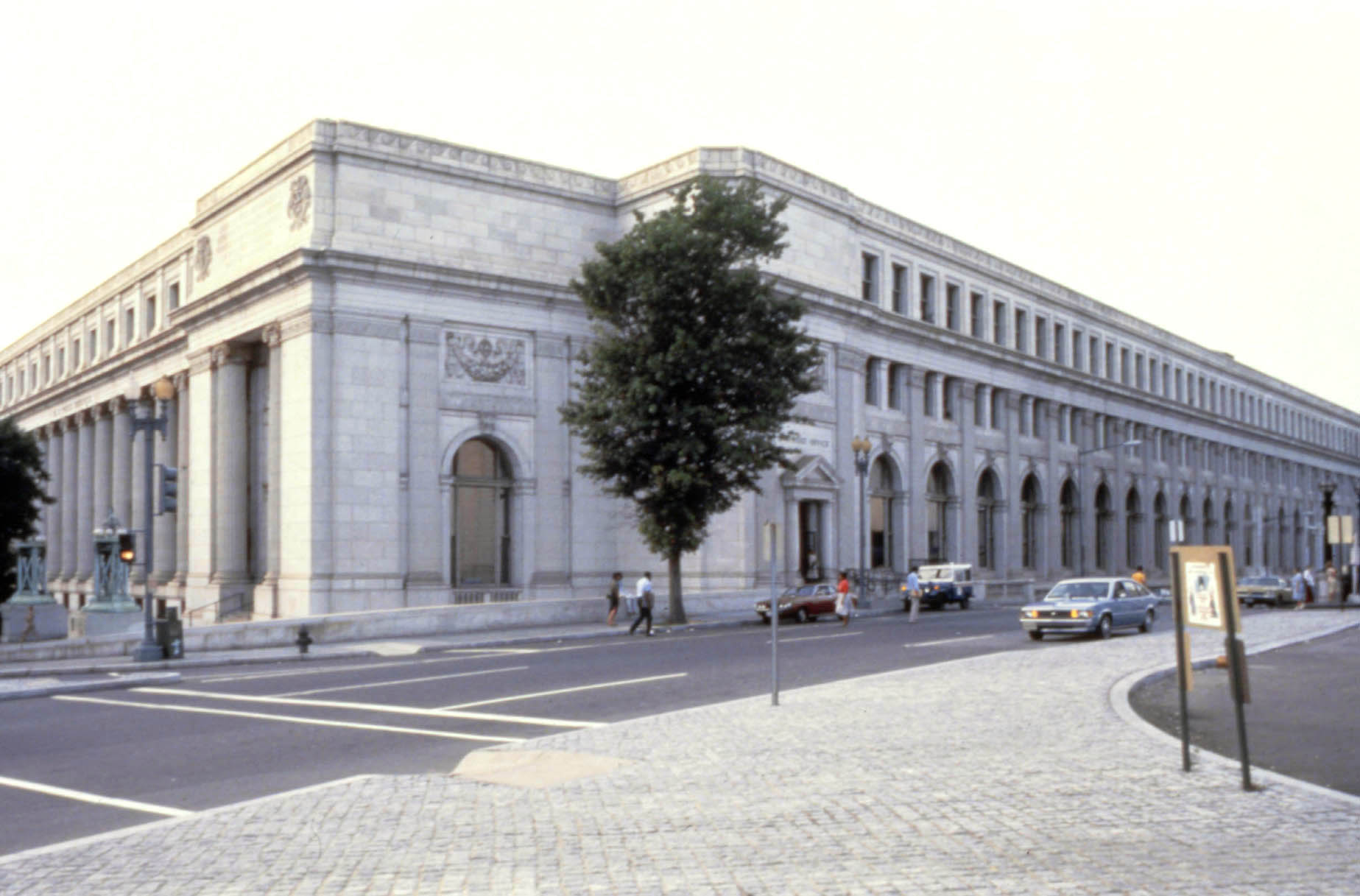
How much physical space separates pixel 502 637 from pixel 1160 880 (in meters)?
28.0

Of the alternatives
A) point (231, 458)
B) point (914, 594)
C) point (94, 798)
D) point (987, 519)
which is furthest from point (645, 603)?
point (987, 519)

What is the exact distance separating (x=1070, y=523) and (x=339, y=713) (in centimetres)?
6287

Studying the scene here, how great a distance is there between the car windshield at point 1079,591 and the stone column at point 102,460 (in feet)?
171

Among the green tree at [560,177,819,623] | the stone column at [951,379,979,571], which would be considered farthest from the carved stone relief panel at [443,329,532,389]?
the stone column at [951,379,979,571]

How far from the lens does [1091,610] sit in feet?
92.0

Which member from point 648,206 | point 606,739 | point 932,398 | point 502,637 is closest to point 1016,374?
point 932,398

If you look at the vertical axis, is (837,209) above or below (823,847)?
above

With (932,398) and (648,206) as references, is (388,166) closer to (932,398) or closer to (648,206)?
(648,206)

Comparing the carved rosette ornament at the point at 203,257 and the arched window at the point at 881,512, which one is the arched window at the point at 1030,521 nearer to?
the arched window at the point at 881,512

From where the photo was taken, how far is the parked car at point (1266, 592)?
172 feet

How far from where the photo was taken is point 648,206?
Result: 46.7m

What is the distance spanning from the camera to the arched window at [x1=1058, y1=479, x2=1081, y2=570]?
7262 centimetres

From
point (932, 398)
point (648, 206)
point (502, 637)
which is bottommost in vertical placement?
Result: point (502, 637)

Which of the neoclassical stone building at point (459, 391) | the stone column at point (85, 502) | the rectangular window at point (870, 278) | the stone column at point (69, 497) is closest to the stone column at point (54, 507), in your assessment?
the stone column at point (69, 497)
